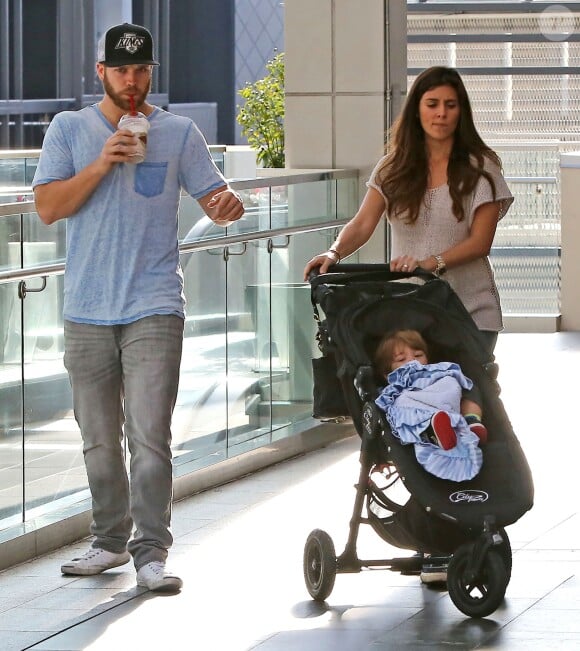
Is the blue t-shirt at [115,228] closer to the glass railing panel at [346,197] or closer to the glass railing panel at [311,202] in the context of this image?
the glass railing panel at [311,202]

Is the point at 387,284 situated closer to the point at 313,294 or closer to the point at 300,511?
the point at 313,294

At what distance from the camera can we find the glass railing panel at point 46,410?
234 inches

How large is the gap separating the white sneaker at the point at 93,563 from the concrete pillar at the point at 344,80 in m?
3.60

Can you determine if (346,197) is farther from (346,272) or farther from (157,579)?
(157,579)

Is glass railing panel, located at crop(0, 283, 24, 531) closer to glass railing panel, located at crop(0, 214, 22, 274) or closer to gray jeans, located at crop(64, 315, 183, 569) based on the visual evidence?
glass railing panel, located at crop(0, 214, 22, 274)

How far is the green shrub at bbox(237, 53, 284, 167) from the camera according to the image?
12.4 metres

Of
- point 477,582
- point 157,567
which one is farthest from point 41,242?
point 477,582

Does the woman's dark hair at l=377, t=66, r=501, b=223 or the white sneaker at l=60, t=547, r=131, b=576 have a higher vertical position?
the woman's dark hair at l=377, t=66, r=501, b=223

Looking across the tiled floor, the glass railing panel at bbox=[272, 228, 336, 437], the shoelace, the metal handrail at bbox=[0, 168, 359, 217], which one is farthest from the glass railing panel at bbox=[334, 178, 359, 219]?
the shoelace

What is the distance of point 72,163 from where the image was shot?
208 inches

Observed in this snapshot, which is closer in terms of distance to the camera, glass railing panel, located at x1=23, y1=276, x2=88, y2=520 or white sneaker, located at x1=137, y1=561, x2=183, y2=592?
white sneaker, located at x1=137, y1=561, x2=183, y2=592

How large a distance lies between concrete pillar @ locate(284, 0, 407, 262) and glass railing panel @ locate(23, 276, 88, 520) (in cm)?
301

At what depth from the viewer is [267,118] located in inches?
508

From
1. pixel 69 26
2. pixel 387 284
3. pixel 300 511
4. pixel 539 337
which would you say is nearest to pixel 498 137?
pixel 539 337
